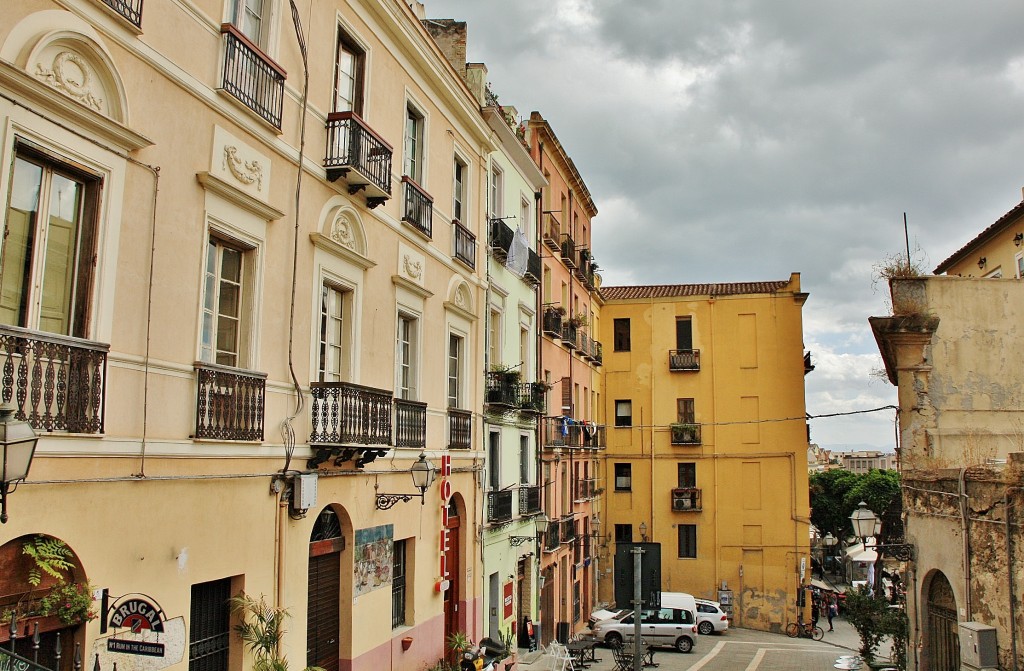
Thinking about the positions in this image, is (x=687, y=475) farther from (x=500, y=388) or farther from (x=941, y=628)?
(x=941, y=628)

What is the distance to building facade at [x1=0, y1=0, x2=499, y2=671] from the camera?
298 inches

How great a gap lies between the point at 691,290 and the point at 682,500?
10179 mm

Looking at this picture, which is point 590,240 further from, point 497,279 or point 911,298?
point 911,298

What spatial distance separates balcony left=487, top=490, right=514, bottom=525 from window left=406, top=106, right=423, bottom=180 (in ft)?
27.0

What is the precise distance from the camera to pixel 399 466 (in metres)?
15.2

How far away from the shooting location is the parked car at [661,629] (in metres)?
31.6

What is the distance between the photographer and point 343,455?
12828mm

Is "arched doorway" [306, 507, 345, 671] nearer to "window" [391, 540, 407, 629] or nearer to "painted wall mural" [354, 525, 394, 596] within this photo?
"painted wall mural" [354, 525, 394, 596]

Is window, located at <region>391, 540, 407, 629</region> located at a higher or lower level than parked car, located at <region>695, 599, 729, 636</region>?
higher

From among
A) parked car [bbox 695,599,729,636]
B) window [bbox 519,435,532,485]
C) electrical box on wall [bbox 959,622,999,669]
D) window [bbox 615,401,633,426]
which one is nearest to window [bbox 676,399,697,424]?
window [bbox 615,401,633,426]

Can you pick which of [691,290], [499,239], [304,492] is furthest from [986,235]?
[304,492]

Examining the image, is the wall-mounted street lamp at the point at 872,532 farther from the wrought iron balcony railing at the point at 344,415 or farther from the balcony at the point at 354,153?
the balcony at the point at 354,153

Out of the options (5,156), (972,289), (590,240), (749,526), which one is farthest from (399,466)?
(749,526)

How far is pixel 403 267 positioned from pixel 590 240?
24932 millimetres
